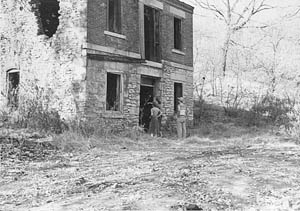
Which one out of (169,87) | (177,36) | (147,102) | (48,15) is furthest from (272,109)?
(48,15)

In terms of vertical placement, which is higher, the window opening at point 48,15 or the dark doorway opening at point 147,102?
the window opening at point 48,15

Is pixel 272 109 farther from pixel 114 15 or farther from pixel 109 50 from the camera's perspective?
pixel 109 50

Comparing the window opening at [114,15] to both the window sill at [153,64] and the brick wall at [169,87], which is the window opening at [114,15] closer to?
the window sill at [153,64]

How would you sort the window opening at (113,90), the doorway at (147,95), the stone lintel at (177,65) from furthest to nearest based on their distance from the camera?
the stone lintel at (177,65) < the doorway at (147,95) < the window opening at (113,90)

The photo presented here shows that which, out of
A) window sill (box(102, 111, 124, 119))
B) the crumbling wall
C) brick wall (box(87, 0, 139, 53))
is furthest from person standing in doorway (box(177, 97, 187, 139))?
the crumbling wall

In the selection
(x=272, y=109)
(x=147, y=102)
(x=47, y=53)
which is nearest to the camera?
(x=47, y=53)

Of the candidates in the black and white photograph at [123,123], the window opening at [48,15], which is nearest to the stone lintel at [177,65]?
the black and white photograph at [123,123]

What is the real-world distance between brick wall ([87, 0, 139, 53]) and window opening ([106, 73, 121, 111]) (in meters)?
1.14

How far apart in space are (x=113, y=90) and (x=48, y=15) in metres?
4.22

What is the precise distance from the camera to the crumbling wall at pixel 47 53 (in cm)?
1383

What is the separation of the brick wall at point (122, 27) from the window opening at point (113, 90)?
1139mm

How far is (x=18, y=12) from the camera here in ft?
52.1

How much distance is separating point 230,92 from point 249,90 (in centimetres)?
214

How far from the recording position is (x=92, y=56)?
1386 centimetres
